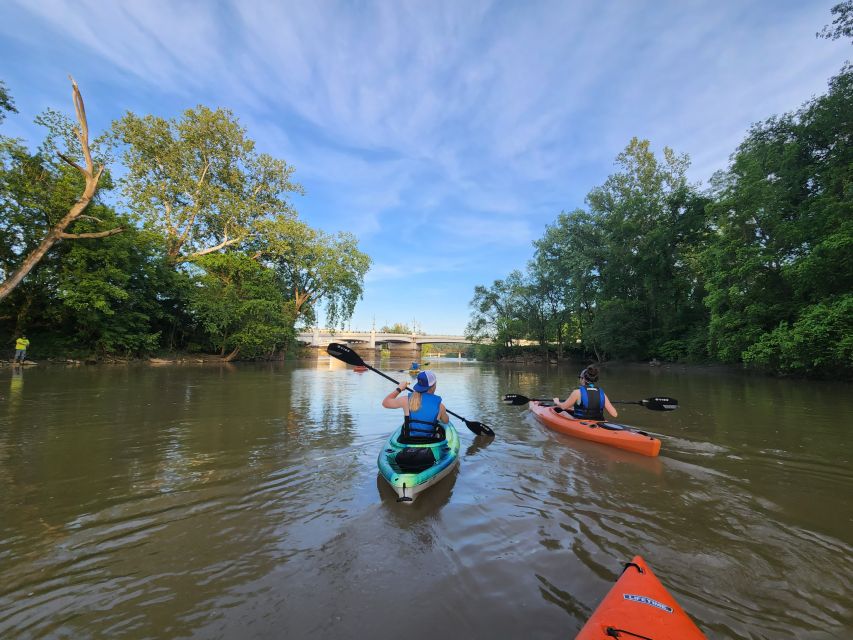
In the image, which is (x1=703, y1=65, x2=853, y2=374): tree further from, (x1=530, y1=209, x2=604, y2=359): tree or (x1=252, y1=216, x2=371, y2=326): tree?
(x1=252, y1=216, x2=371, y2=326): tree

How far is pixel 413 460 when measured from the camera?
4.50 metres

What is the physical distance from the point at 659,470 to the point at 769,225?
20.6 metres

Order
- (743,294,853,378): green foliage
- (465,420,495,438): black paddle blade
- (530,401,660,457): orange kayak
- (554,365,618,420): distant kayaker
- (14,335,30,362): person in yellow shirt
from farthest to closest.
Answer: (14,335,30,362): person in yellow shirt, (743,294,853,378): green foliage, (465,420,495,438): black paddle blade, (554,365,618,420): distant kayaker, (530,401,660,457): orange kayak

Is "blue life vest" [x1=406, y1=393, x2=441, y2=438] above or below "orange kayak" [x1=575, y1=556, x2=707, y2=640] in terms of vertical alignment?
above

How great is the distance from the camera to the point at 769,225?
19.2 meters

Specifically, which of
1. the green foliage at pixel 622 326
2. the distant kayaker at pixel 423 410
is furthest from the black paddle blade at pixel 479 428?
the green foliage at pixel 622 326

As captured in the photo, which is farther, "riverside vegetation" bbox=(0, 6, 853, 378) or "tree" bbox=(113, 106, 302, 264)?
"tree" bbox=(113, 106, 302, 264)

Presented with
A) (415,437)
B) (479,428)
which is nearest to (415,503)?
(415,437)

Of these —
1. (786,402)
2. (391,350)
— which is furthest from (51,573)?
(391,350)

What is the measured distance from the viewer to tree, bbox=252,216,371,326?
114ft

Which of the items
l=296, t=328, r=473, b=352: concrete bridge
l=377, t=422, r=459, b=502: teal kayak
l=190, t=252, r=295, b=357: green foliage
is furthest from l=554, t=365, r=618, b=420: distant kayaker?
l=296, t=328, r=473, b=352: concrete bridge

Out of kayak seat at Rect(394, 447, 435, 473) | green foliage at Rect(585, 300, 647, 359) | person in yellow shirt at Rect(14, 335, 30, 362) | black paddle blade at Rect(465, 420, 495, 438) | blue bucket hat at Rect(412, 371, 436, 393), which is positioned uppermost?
green foliage at Rect(585, 300, 647, 359)

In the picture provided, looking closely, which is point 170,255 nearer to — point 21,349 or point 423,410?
point 21,349

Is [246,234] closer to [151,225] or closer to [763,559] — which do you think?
[151,225]
